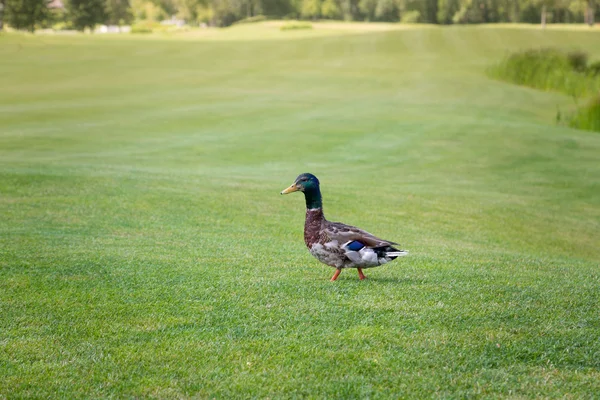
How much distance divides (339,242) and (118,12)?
4284 cm

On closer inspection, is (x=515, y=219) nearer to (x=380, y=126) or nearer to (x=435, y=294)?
(x=435, y=294)

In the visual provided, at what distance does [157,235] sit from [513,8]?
60.6 m

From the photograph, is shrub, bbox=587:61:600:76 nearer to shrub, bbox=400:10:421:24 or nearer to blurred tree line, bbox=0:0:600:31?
shrub, bbox=400:10:421:24

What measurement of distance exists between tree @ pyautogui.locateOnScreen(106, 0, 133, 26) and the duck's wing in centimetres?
4151

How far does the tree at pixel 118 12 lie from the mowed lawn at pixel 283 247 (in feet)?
42.5

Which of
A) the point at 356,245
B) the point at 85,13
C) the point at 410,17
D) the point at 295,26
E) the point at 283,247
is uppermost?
the point at 410,17

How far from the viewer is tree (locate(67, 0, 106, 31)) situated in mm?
40438

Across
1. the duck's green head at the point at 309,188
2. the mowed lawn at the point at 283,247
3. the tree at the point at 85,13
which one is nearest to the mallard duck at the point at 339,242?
the duck's green head at the point at 309,188

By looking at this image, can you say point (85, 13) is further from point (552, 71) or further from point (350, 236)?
point (350, 236)

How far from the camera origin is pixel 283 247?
9828 millimetres

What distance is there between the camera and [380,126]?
1001 inches

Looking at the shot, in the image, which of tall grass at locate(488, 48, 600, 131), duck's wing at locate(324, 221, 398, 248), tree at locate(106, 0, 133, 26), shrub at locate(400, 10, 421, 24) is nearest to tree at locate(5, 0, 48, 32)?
tree at locate(106, 0, 133, 26)

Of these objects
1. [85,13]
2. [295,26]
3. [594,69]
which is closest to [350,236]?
[594,69]

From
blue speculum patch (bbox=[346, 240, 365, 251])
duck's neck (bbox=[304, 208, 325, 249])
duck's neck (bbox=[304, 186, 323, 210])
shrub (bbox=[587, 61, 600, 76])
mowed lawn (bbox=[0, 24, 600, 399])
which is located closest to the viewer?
mowed lawn (bbox=[0, 24, 600, 399])
